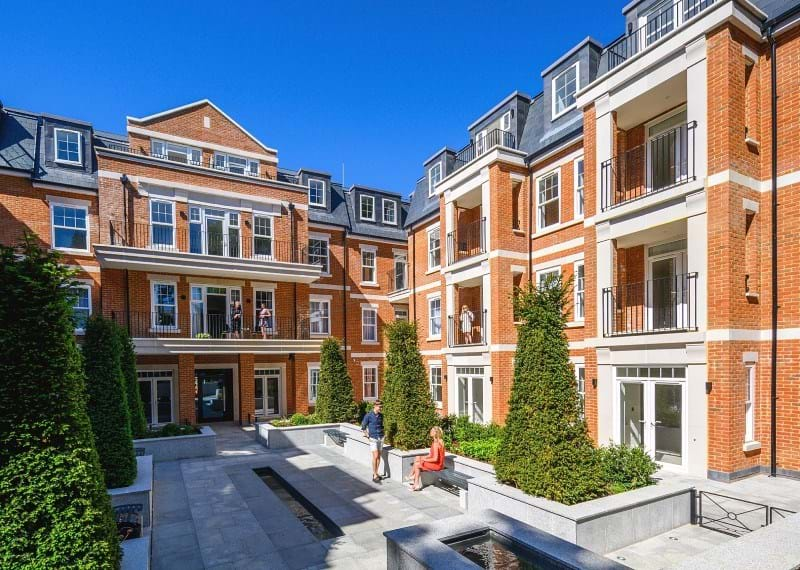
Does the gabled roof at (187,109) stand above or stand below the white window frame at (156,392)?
above

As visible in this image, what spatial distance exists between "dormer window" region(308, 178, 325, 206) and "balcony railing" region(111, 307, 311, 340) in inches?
265

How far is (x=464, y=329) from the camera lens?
1800cm

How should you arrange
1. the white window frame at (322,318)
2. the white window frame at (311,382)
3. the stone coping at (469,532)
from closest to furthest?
1. the stone coping at (469,532)
2. the white window frame at (311,382)
3. the white window frame at (322,318)

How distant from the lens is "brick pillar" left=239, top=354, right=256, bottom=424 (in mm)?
20297

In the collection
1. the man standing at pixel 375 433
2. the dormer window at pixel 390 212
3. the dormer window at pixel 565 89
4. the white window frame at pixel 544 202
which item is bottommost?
the man standing at pixel 375 433

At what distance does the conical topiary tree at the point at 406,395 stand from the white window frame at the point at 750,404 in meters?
6.95

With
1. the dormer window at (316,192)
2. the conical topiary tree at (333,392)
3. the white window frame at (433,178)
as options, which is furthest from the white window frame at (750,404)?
the dormer window at (316,192)

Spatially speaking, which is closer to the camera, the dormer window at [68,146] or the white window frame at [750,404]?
the white window frame at [750,404]

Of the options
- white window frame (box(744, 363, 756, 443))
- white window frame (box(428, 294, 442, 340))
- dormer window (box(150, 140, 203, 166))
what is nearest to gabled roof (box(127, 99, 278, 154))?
dormer window (box(150, 140, 203, 166))

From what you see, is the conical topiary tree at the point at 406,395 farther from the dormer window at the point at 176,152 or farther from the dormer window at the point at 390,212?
the dormer window at the point at 390,212

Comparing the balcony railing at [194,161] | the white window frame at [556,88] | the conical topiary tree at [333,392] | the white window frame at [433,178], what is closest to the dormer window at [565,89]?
the white window frame at [556,88]

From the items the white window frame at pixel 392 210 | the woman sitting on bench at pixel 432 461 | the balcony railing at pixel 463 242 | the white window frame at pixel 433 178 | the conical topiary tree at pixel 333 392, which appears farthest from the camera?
the white window frame at pixel 392 210

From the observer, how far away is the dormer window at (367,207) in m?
26.5

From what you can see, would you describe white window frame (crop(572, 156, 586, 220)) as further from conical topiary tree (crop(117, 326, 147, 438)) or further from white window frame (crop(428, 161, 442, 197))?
conical topiary tree (crop(117, 326, 147, 438))
